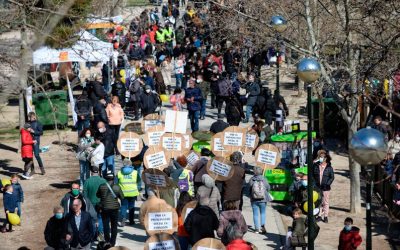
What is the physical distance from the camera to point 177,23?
51.2 metres

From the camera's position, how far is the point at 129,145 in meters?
22.6

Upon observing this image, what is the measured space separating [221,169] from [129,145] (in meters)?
3.70

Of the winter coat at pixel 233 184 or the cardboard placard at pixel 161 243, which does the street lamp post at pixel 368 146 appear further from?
the winter coat at pixel 233 184

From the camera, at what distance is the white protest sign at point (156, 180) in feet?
62.0

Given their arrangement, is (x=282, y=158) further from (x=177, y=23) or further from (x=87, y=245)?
(x=177, y=23)

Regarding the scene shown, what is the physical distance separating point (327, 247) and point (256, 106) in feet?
32.6

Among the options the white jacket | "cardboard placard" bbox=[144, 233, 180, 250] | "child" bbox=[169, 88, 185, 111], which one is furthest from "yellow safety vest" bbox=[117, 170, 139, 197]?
"child" bbox=[169, 88, 185, 111]

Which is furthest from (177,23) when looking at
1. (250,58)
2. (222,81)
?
(222,81)

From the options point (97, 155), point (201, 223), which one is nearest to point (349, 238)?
point (201, 223)

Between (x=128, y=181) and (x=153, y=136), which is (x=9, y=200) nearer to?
(x=128, y=181)

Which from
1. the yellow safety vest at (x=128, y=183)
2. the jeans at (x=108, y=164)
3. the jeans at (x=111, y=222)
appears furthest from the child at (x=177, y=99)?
the jeans at (x=111, y=222)

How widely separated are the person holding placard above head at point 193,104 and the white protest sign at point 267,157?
7961 millimetres

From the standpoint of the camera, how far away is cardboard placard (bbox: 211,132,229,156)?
73.3 ft

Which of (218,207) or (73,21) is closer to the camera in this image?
(73,21)
